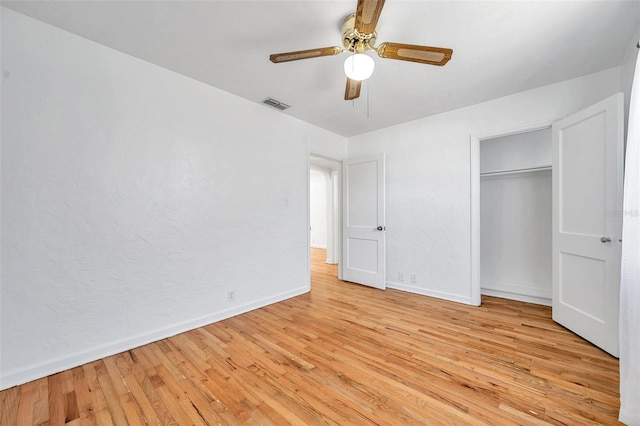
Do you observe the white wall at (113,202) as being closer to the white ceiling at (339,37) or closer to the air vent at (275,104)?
the air vent at (275,104)

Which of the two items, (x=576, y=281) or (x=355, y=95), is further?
(x=576, y=281)

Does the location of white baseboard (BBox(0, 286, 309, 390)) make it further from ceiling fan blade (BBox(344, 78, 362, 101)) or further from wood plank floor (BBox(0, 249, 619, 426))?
ceiling fan blade (BBox(344, 78, 362, 101))

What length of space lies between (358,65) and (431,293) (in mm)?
3105

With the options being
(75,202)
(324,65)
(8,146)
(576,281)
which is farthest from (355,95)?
(576,281)

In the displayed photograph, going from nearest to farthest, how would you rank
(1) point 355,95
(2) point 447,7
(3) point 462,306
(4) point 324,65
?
1. (2) point 447,7
2. (1) point 355,95
3. (4) point 324,65
4. (3) point 462,306

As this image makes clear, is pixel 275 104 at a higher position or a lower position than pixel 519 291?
higher

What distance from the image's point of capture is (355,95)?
7.18 feet

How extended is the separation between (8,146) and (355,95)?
8.39 feet

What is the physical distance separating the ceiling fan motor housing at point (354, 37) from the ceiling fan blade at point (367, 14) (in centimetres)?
16

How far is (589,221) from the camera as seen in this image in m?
2.34

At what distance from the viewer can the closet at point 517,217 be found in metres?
3.32

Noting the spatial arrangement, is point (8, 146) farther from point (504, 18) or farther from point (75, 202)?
point (504, 18)

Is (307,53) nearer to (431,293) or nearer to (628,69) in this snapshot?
(628,69)

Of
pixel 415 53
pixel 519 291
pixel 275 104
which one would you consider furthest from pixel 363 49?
pixel 519 291
